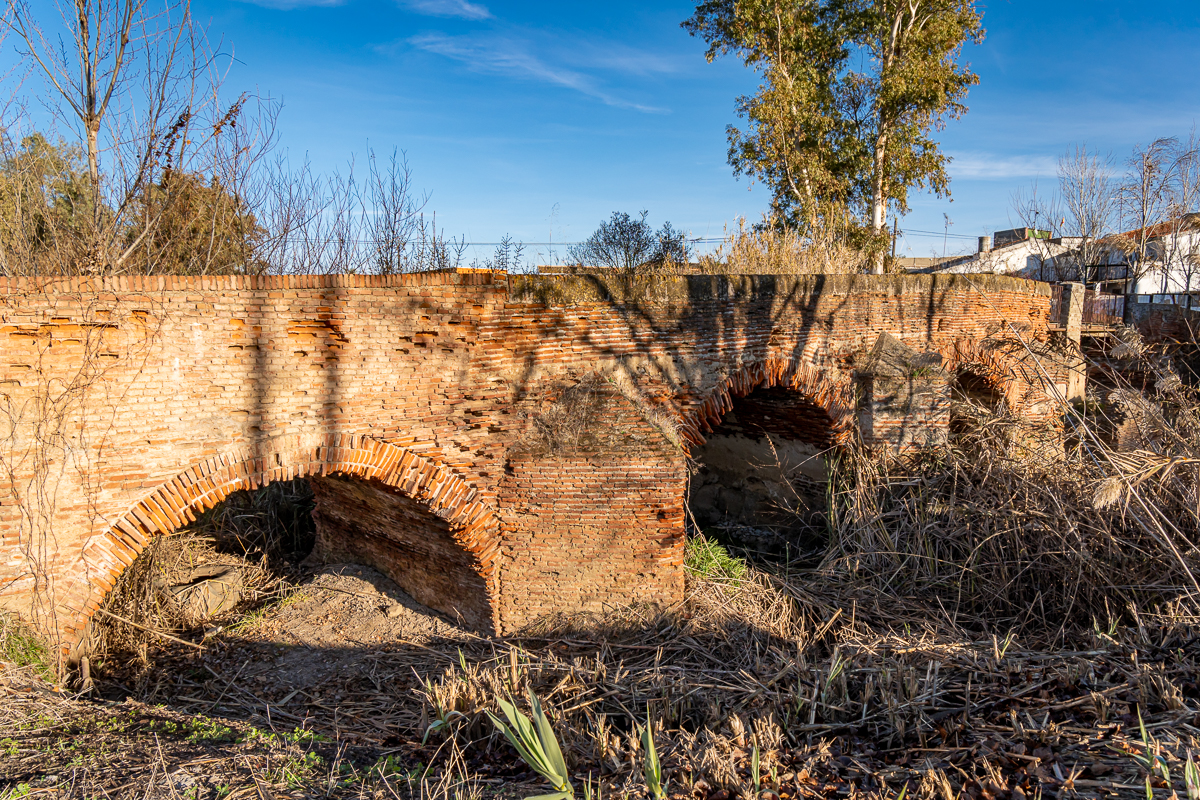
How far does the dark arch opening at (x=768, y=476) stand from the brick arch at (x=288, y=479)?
3034 mm

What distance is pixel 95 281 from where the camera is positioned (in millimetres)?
4297

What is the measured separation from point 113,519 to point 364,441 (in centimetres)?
161

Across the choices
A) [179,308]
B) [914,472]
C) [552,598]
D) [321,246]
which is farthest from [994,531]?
[321,246]

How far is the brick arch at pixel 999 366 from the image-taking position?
879 centimetres

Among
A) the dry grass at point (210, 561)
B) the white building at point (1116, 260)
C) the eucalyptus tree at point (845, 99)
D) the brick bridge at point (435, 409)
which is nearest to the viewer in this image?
the brick bridge at point (435, 409)

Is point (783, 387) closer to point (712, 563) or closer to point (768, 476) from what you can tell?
point (768, 476)

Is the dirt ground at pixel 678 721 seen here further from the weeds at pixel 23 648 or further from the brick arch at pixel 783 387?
the brick arch at pixel 783 387

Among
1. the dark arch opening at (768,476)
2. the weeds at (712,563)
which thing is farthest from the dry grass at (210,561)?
the dark arch opening at (768,476)

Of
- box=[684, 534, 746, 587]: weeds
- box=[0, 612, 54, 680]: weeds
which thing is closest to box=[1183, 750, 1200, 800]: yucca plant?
box=[684, 534, 746, 587]: weeds

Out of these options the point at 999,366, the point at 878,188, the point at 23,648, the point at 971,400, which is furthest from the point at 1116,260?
the point at 23,648

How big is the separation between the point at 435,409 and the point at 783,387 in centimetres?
403

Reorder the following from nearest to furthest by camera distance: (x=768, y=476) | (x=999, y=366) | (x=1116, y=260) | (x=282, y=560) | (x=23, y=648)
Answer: (x=23, y=648) < (x=282, y=560) < (x=768, y=476) < (x=999, y=366) < (x=1116, y=260)

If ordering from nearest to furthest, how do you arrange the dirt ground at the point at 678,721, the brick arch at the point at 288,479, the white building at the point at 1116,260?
the dirt ground at the point at 678,721 < the brick arch at the point at 288,479 < the white building at the point at 1116,260

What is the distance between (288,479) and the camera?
500 cm
